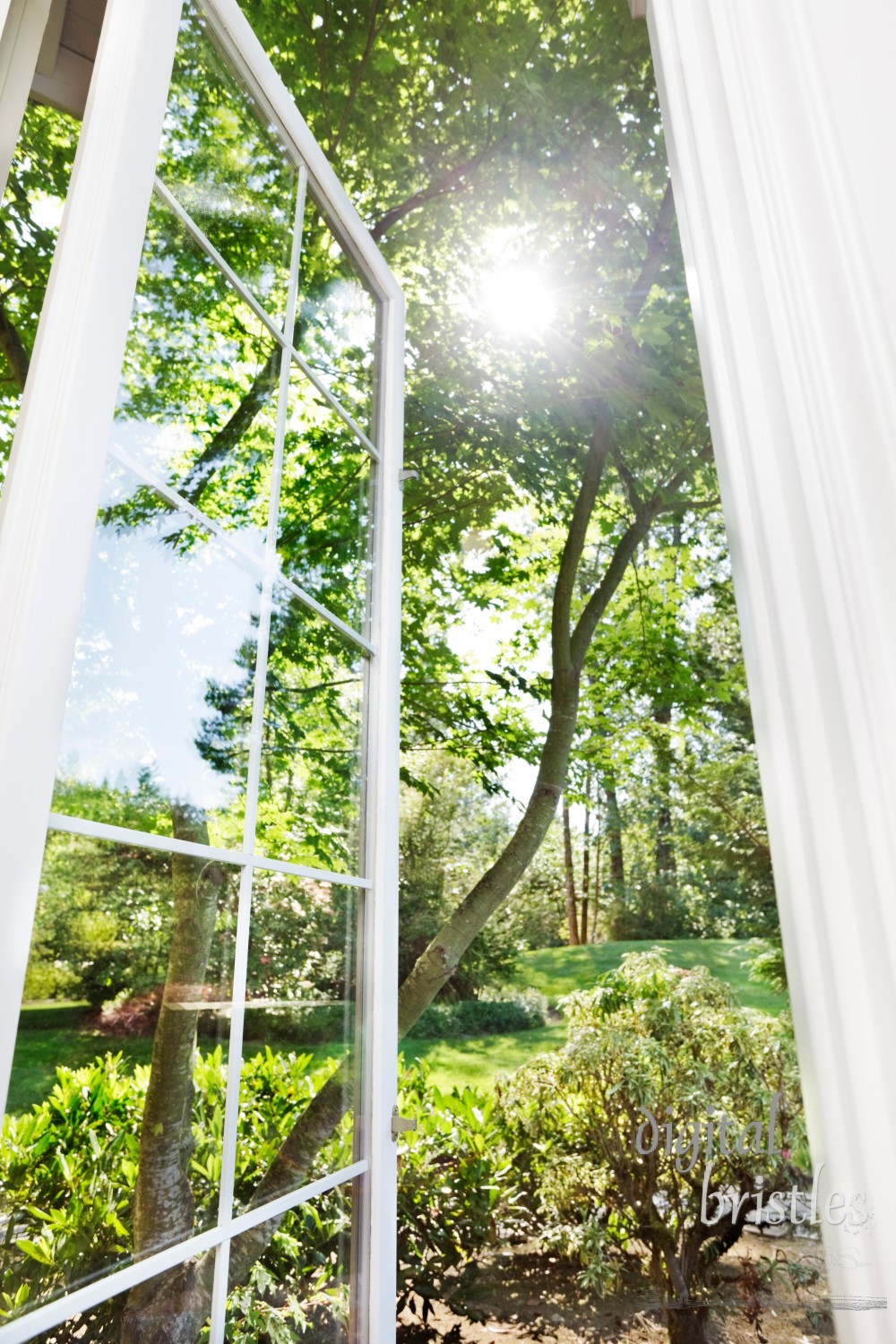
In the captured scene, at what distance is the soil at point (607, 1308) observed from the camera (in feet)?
7.60

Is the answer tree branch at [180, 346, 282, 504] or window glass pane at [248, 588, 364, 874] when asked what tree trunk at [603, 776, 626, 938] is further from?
tree branch at [180, 346, 282, 504]

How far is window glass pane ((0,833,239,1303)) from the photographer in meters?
0.63

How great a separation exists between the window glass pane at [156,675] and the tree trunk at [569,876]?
2.77 metres

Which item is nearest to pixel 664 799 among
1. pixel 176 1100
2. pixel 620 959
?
pixel 620 959

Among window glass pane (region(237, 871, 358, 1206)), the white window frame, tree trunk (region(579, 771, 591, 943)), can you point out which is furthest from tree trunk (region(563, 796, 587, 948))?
window glass pane (region(237, 871, 358, 1206))

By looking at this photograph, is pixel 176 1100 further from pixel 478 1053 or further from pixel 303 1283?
pixel 478 1053

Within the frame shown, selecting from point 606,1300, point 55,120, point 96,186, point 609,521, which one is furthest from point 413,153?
point 606,1300

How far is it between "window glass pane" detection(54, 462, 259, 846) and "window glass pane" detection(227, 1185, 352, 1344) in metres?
0.47

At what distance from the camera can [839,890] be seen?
1.33ft

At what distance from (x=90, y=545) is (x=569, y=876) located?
10.2ft

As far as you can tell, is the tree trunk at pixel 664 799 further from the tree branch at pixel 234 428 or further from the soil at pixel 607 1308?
the tree branch at pixel 234 428

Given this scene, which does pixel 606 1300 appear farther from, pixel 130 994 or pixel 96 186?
pixel 96 186

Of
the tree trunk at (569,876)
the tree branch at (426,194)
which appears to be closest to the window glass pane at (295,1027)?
the tree trunk at (569,876)

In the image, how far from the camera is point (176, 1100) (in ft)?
Result: 2.52
